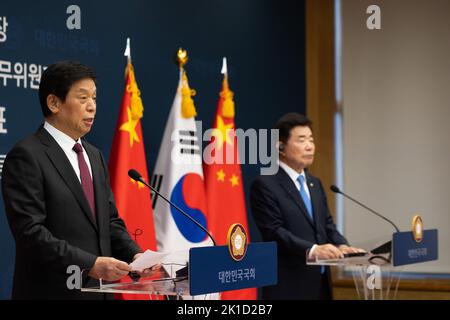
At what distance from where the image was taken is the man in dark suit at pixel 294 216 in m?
4.42

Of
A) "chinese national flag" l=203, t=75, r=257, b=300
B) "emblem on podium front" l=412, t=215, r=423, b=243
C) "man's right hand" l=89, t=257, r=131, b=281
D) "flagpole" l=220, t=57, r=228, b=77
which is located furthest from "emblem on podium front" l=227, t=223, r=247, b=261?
"flagpole" l=220, t=57, r=228, b=77

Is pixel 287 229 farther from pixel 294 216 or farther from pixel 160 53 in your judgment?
pixel 160 53

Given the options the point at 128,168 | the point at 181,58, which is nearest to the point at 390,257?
the point at 128,168

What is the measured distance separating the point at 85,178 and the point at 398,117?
156 inches

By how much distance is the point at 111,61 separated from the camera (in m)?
5.09

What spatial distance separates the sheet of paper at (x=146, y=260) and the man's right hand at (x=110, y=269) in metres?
0.03

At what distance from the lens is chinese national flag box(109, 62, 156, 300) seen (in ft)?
15.2

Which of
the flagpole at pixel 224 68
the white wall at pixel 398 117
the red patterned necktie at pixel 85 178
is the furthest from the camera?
the white wall at pixel 398 117

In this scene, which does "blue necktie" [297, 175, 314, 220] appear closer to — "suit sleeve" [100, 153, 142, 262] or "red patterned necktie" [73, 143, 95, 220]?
"suit sleeve" [100, 153, 142, 262]

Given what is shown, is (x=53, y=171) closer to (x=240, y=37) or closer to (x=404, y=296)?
(x=240, y=37)

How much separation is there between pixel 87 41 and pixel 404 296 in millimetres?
3240

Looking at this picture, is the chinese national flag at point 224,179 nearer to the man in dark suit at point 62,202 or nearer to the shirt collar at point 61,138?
the man in dark suit at point 62,202

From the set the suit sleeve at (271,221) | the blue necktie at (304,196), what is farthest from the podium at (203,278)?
the blue necktie at (304,196)

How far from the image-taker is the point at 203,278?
279 centimetres
